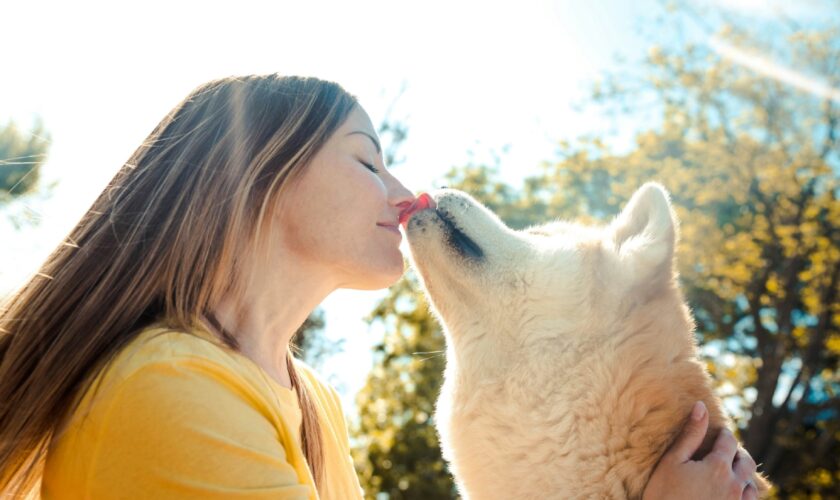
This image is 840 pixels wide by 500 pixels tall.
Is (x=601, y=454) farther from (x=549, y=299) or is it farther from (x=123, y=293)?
(x=123, y=293)

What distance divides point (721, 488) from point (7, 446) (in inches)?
74.4

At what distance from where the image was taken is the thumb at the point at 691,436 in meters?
2.34

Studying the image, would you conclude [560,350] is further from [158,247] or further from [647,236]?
[158,247]

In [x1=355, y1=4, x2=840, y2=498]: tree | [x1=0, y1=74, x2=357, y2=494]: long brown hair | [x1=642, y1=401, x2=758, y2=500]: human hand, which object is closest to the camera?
[x1=0, y1=74, x2=357, y2=494]: long brown hair

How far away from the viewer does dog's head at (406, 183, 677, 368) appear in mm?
2639

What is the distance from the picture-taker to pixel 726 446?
8.00ft

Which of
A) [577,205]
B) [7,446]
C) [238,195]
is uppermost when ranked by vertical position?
[238,195]

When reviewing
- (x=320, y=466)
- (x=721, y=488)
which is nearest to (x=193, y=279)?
(x=320, y=466)

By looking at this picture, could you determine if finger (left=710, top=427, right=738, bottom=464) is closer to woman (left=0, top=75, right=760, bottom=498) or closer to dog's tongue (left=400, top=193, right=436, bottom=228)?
woman (left=0, top=75, right=760, bottom=498)

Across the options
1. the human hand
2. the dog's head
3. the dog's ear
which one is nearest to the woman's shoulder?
the dog's head

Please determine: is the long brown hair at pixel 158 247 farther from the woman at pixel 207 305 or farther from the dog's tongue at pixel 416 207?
the dog's tongue at pixel 416 207

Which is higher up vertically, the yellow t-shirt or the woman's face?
the woman's face

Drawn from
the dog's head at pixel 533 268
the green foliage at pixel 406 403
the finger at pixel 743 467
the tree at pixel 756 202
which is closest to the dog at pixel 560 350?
the dog's head at pixel 533 268

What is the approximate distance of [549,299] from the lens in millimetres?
2709
